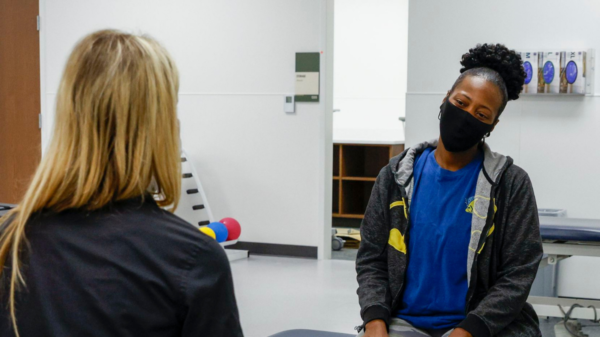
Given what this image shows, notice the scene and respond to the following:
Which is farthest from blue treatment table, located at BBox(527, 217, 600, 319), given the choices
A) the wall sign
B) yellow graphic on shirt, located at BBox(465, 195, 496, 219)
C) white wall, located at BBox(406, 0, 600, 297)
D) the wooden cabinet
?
the wooden cabinet

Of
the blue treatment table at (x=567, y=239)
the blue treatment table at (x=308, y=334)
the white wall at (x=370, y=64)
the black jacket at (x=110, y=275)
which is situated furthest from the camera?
the white wall at (x=370, y=64)

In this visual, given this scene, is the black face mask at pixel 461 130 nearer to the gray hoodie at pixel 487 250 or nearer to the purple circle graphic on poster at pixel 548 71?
the gray hoodie at pixel 487 250

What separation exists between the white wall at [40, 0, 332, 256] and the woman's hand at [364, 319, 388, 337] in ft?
10.6

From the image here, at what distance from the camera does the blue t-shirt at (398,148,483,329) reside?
1.74 m

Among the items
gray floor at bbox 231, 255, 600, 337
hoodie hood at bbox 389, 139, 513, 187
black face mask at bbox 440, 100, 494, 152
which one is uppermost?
black face mask at bbox 440, 100, 494, 152

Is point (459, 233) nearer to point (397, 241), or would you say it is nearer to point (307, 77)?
point (397, 241)

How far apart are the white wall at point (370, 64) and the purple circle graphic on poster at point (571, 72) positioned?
9.94 feet

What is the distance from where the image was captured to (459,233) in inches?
68.7

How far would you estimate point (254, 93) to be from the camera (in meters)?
5.10

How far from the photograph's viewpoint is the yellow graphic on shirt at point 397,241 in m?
1.80

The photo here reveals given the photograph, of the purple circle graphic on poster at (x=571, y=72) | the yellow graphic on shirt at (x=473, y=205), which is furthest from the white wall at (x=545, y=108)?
the yellow graphic on shirt at (x=473, y=205)

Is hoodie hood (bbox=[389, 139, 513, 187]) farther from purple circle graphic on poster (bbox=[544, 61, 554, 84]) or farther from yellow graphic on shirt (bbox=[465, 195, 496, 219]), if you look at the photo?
purple circle graphic on poster (bbox=[544, 61, 554, 84])

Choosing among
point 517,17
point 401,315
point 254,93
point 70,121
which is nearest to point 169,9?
point 254,93

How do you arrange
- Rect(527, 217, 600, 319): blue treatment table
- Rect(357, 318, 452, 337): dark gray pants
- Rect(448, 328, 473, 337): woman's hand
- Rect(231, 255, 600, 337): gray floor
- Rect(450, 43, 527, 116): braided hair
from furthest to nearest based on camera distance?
Rect(231, 255, 600, 337): gray floor < Rect(527, 217, 600, 319): blue treatment table < Rect(450, 43, 527, 116): braided hair < Rect(357, 318, 452, 337): dark gray pants < Rect(448, 328, 473, 337): woman's hand
